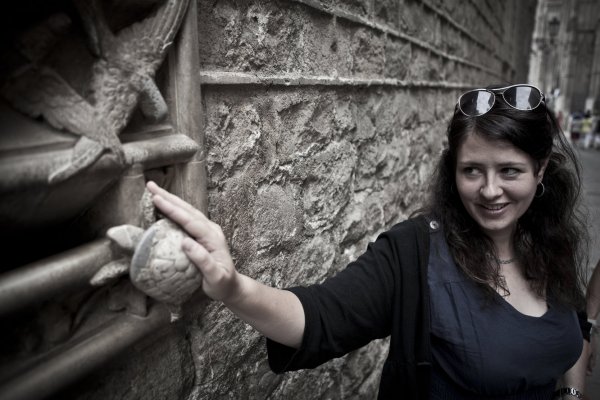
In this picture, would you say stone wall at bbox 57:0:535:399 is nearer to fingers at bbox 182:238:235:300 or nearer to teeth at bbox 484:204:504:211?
fingers at bbox 182:238:235:300

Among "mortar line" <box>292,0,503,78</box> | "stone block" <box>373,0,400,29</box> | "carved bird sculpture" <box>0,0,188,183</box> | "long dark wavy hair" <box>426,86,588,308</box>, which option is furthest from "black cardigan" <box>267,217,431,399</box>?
"stone block" <box>373,0,400,29</box>

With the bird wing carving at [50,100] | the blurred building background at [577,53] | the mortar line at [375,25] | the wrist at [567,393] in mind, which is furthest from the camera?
the blurred building background at [577,53]

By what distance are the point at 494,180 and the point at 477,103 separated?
24 cm

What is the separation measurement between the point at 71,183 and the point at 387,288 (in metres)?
0.84

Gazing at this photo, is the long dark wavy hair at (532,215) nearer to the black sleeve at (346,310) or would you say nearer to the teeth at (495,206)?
the teeth at (495,206)

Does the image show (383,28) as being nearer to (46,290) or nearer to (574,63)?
(46,290)

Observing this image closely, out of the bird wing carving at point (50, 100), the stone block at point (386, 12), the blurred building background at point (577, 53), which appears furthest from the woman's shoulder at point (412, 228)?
the blurred building background at point (577, 53)

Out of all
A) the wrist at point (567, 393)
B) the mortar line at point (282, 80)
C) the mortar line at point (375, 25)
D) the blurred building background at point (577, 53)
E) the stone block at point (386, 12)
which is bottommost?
the wrist at point (567, 393)

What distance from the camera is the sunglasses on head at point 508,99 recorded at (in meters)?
1.28

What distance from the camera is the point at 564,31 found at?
24469 millimetres

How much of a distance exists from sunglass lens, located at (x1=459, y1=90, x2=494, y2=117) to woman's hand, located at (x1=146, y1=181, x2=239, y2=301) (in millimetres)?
879

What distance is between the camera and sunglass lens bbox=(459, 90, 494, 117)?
130cm

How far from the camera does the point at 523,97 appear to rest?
4.25 feet

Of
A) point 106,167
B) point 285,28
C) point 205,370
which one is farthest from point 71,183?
point 285,28
